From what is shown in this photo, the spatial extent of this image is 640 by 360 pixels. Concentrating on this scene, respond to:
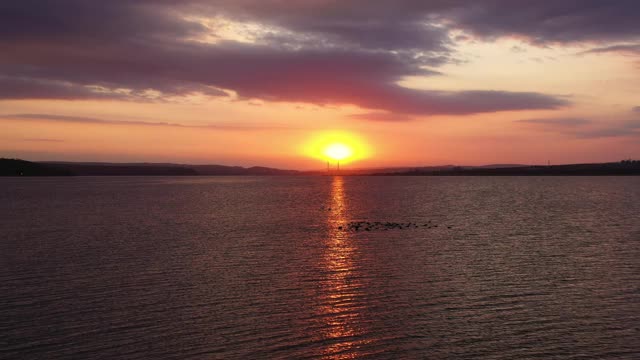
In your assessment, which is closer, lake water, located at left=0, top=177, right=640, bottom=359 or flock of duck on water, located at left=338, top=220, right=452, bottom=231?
lake water, located at left=0, top=177, right=640, bottom=359

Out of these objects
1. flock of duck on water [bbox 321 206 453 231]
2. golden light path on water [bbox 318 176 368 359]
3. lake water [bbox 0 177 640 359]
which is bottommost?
flock of duck on water [bbox 321 206 453 231]

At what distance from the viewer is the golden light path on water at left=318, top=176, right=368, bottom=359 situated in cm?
2327

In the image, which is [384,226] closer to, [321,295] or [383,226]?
[383,226]

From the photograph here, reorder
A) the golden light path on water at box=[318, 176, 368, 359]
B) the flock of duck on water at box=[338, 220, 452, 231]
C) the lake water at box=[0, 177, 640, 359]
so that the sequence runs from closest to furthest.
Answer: the lake water at box=[0, 177, 640, 359] → the golden light path on water at box=[318, 176, 368, 359] → the flock of duck on water at box=[338, 220, 452, 231]

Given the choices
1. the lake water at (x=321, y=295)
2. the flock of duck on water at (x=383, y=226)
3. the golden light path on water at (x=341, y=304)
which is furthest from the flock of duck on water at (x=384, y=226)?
the golden light path on water at (x=341, y=304)

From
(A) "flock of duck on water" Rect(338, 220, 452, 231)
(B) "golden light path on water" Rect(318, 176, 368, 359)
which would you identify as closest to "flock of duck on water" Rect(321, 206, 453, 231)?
(A) "flock of duck on water" Rect(338, 220, 452, 231)

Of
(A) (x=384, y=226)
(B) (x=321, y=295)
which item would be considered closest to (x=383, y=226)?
(A) (x=384, y=226)

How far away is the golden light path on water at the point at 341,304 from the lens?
2327cm

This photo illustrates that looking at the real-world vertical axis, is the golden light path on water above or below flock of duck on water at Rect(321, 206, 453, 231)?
above

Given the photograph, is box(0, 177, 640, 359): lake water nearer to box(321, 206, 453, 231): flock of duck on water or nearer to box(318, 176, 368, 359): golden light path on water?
box(318, 176, 368, 359): golden light path on water

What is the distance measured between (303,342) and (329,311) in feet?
16.7

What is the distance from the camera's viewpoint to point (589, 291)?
A: 32.0m

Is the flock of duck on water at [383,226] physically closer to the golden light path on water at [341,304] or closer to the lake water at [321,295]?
the lake water at [321,295]

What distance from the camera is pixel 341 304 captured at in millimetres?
29984
